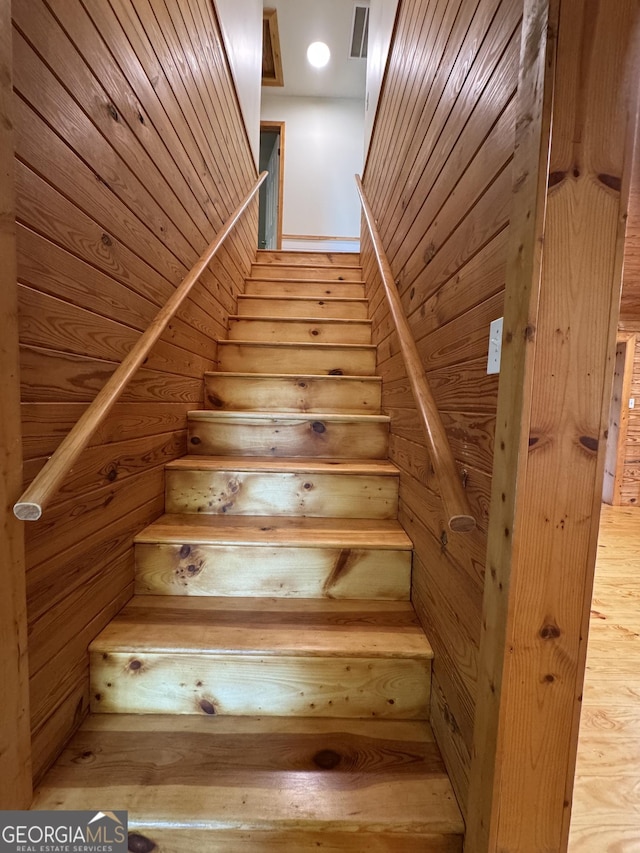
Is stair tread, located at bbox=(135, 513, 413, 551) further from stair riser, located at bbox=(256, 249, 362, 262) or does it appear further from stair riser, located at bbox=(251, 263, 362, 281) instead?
stair riser, located at bbox=(256, 249, 362, 262)

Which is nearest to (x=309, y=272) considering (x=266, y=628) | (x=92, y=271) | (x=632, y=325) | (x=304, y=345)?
(x=304, y=345)

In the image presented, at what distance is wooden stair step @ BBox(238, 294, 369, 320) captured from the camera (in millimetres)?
2668

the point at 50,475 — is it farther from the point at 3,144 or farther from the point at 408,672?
the point at 408,672

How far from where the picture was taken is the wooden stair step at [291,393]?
78.3 inches

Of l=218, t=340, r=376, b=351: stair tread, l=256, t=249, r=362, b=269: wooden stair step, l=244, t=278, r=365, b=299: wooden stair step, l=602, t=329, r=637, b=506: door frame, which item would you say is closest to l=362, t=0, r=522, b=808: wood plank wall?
l=218, t=340, r=376, b=351: stair tread

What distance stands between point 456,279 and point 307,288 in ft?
6.81

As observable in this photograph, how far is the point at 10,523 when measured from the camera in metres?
0.74

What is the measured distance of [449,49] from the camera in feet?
3.55

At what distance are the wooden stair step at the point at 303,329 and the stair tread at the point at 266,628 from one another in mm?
1678

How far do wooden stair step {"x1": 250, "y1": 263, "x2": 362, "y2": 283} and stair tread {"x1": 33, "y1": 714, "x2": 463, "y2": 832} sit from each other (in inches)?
115

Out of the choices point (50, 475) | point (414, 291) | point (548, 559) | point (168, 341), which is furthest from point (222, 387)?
point (548, 559)

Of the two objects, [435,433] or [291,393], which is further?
[291,393]

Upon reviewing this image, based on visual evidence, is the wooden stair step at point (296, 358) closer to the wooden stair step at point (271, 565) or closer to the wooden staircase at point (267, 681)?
the wooden staircase at point (267, 681)

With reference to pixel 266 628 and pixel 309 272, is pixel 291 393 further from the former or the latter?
pixel 309 272
